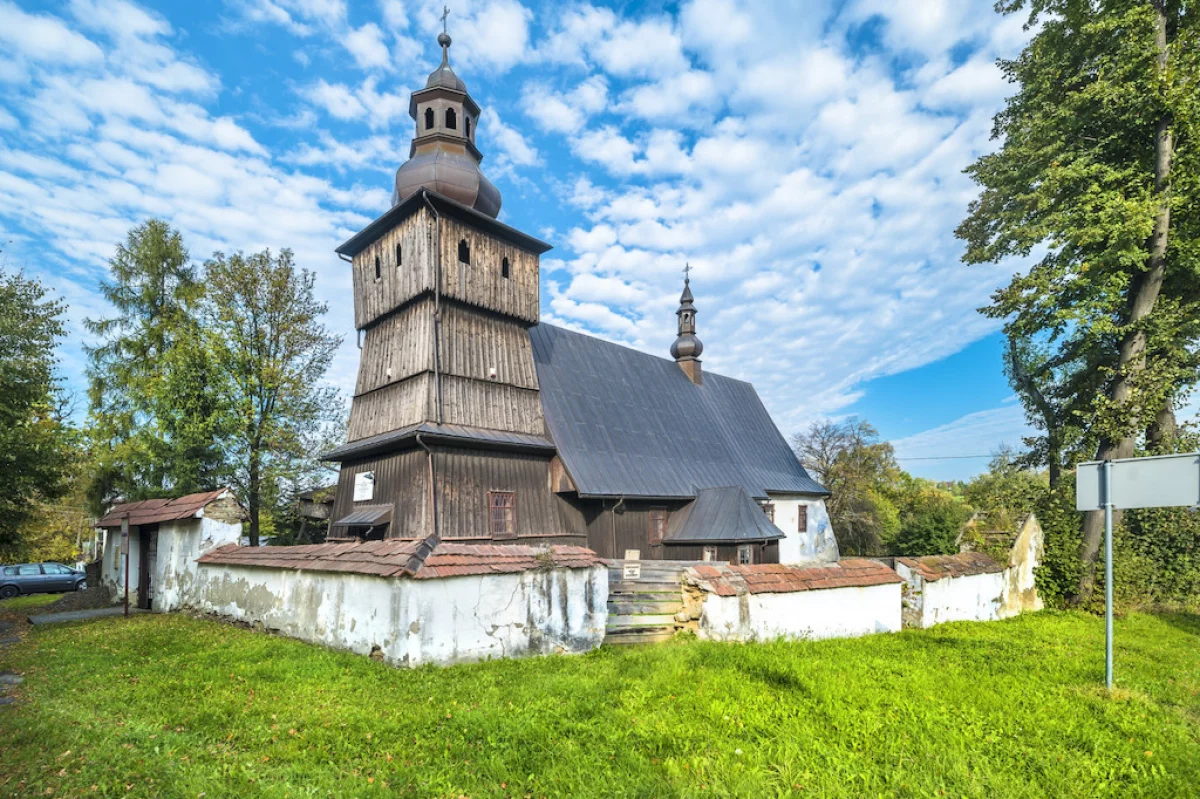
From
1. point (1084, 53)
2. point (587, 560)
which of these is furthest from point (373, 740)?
point (1084, 53)

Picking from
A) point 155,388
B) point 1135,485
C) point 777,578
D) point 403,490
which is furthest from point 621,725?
point 155,388

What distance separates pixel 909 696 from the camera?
6.24m

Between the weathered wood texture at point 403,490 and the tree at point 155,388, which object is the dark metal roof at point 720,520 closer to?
the weathered wood texture at point 403,490

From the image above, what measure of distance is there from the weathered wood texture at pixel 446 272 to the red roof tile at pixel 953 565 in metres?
12.1

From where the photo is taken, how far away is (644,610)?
9.88 metres

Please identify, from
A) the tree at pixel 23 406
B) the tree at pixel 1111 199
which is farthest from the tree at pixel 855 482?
the tree at pixel 23 406

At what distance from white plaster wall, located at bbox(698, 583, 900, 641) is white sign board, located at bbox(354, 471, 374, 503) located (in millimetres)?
10375

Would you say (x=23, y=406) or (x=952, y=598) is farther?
(x=23, y=406)

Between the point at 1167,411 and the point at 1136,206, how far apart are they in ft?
17.6

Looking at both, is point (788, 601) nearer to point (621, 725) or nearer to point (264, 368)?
point (621, 725)

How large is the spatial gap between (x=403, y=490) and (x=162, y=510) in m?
5.45

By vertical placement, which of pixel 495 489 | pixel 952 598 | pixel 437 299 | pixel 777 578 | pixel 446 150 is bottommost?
pixel 952 598

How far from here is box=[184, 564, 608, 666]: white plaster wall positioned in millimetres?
7691

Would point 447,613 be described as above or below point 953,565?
above
